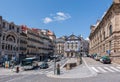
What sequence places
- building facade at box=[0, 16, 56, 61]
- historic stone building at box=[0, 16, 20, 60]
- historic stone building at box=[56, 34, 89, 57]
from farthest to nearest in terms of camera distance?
historic stone building at box=[56, 34, 89, 57]
building facade at box=[0, 16, 56, 61]
historic stone building at box=[0, 16, 20, 60]

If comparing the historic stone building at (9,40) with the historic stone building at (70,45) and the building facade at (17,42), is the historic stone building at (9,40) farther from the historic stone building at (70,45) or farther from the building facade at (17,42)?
the historic stone building at (70,45)

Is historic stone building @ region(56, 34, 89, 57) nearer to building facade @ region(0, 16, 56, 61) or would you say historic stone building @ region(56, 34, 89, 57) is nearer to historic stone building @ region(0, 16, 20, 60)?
building facade @ region(0, 16, 56, 61)

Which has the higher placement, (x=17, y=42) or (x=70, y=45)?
(x=70, y=45)

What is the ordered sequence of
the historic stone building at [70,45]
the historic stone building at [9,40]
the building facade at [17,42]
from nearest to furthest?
1. the historic stone building at [9,40]
2. the building facade at [17,42]
3. the historic stone building at [70,45]

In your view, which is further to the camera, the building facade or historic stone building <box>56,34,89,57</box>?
historic stone building <box>56,34,89,57</box>

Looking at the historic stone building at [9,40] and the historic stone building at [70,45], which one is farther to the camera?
the historic stone building at [70,45]

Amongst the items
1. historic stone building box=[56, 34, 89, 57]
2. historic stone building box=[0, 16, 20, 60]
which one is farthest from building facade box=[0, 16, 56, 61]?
historic stone building box=[56, 34, 89, 57]

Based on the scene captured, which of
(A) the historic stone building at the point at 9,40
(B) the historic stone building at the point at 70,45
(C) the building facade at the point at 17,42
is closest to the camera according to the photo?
(A) the historic stone building at the point at 9,40

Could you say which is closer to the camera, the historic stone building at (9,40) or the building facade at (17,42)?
the historic stone building at (9,40)

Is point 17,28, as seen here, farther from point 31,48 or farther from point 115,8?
point 115,8

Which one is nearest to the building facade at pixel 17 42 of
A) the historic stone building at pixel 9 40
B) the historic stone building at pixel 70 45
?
the historic stone building at pixel 9 40

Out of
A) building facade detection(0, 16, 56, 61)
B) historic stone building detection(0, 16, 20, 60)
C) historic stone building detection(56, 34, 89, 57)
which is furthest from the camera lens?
historic stone building detection(56, 34, 89, 57)

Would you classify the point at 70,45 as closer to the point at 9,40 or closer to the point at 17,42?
the point at 17,42

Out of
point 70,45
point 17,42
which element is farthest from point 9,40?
point 70,45
